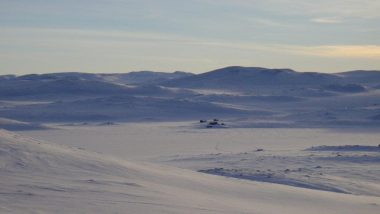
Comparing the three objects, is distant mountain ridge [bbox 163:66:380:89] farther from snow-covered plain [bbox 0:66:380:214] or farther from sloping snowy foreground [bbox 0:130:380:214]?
sloping snowy foreground [bbox 0:130:380:214]

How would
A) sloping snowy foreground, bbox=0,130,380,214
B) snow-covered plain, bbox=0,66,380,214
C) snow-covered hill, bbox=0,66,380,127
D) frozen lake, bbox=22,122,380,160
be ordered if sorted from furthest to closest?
snow-covered hill, bbox=0,66,380,127 < frozen lake, bbox=22,122,380,160 < snow-covered plain, bbox=0,66,380,214 < sloping snowy foreground, bbox=0,130,380,214

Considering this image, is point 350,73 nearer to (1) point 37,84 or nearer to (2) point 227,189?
(1) point 37,84

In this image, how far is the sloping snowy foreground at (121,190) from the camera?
8.53 meters

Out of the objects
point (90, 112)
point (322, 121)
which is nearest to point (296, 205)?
point (322, 121)

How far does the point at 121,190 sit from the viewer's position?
9547mm

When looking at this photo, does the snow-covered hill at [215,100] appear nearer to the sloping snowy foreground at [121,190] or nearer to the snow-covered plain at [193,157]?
the snow-covered plain at [193,157]

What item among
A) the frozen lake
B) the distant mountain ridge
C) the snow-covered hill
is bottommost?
the frozen lake

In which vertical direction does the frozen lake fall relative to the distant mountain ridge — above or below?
below

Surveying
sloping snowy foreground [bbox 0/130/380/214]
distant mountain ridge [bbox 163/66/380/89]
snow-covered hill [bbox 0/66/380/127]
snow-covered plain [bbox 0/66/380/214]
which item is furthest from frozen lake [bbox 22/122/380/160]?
distant mountain ridge [bbox 163/66/380/89]

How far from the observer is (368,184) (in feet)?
49.4

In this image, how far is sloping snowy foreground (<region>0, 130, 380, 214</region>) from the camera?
8.53 m

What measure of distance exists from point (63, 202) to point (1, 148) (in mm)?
2659

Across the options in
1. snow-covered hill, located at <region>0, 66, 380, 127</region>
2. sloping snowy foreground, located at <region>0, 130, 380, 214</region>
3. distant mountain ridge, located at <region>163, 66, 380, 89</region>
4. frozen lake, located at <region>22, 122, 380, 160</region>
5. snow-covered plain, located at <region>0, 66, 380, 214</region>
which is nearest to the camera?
sloping snowy foreground, located at <region>0, 130, 380, 214</region>

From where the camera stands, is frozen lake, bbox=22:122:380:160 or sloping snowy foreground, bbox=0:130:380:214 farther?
frozen lake, bbox=22:122:380:160
